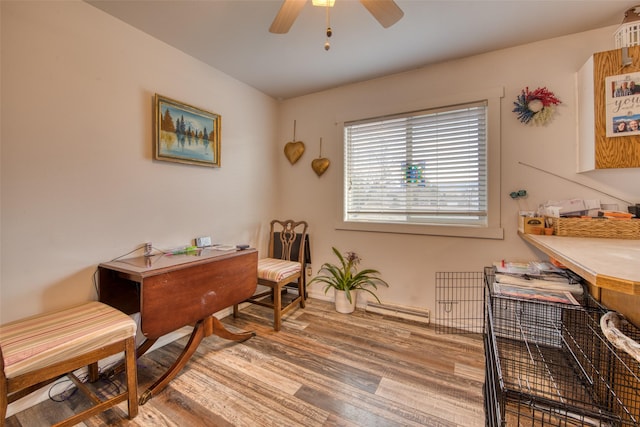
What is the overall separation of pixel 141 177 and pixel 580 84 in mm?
3215

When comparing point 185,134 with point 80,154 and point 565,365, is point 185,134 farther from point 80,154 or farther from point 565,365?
point 565,365

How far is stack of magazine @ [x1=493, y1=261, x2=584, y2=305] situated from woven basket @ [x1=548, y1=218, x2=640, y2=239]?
25 centimetres

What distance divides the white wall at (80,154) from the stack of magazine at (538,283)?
2302 mm

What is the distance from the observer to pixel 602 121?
1.62 m

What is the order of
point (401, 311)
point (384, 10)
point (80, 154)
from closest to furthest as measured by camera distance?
point (384, 10) < point (80, 154) < point (401, 311)

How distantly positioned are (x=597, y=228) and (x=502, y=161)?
774 mm

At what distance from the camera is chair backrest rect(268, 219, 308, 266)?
2.83 metres

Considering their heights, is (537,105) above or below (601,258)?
above

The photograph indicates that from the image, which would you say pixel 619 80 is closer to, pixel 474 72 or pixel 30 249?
pixel 474 72

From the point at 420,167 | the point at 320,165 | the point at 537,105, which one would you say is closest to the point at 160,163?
the point at 320,165

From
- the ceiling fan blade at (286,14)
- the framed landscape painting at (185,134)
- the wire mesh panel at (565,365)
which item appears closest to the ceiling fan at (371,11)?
the ceiling fan blade at (286,14)

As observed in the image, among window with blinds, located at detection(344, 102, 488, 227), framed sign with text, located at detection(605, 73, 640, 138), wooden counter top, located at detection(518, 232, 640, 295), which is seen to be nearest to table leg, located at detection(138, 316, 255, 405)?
window with blinds, located at detection(344, 102, 488, 227)

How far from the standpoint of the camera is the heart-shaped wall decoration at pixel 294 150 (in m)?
3.05

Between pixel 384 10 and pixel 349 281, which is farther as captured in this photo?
pixel 349 281
